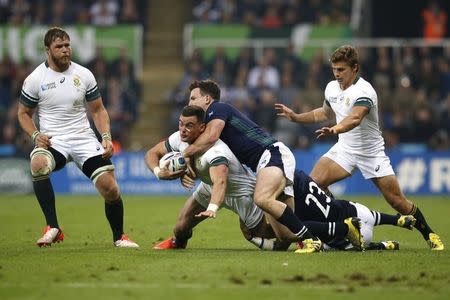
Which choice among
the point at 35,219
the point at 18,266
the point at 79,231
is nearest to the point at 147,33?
the point at 35,219

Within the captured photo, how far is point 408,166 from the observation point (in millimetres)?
23672

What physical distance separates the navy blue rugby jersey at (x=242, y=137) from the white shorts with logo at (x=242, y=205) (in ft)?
1.34

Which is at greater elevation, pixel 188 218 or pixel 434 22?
pixel 434 22

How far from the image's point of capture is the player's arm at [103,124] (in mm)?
12086

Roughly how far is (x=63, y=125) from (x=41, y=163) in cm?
60

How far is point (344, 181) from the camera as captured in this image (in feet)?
78.5

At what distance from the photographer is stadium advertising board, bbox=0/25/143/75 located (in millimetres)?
27578

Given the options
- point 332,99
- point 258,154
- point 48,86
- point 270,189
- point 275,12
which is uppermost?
point 48,86

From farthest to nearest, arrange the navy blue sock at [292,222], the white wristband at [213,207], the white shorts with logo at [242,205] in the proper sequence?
the white shorts with logo at [242,205] → the navy blue sock at [292,222] → the white wristband at [213,207]

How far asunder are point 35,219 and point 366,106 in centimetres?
748

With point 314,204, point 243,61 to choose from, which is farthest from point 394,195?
point 243,61

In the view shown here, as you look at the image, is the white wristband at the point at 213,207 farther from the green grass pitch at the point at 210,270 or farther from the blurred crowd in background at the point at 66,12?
the blurred crowd in background at the point at 66,12

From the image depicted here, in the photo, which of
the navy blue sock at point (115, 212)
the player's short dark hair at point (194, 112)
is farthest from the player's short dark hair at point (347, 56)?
the navy blue sock at point (115, 212)

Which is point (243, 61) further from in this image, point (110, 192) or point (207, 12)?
point (110, 192)
